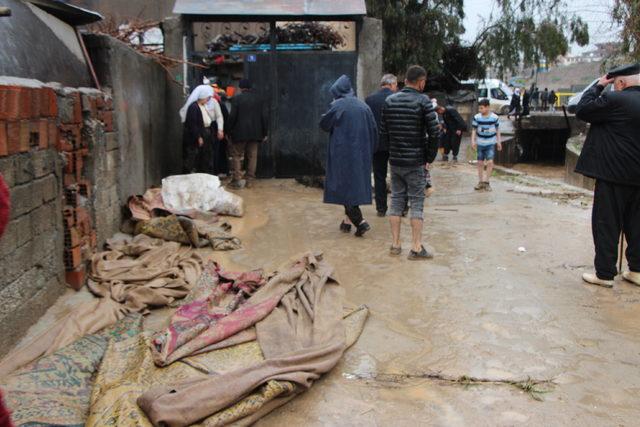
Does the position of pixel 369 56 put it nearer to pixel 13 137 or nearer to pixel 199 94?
pixel 199 94

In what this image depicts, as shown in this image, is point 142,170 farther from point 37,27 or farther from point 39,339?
point 39,339

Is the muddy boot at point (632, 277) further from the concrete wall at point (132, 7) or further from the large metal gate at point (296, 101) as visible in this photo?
the concrete wall at point (132, 7)

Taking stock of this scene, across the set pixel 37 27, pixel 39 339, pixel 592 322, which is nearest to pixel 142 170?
pixel 37 27

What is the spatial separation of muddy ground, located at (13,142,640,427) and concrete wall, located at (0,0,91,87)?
2.17m

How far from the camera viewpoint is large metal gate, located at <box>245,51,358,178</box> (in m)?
10.2

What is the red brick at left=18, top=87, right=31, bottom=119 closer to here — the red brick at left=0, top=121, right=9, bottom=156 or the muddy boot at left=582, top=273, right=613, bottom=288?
the red brick at left=0, top=121, right=9, bottom=156

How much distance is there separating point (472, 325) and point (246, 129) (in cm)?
604

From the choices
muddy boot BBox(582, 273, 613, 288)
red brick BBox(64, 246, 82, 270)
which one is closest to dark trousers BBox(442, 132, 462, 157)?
muddy boot BBox(582, 273, 613, 288)

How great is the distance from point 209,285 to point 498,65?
74.4 ft

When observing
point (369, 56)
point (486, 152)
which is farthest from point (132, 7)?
point (486, 152)

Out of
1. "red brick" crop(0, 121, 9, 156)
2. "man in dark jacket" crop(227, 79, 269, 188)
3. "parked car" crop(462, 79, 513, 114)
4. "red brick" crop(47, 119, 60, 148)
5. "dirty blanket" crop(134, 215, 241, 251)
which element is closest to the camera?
"red brick" crop(0, 121, 9, 156)

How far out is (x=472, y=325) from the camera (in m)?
4.23

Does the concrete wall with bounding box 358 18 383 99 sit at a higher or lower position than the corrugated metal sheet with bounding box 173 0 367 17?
lower

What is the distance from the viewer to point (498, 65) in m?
24.9
